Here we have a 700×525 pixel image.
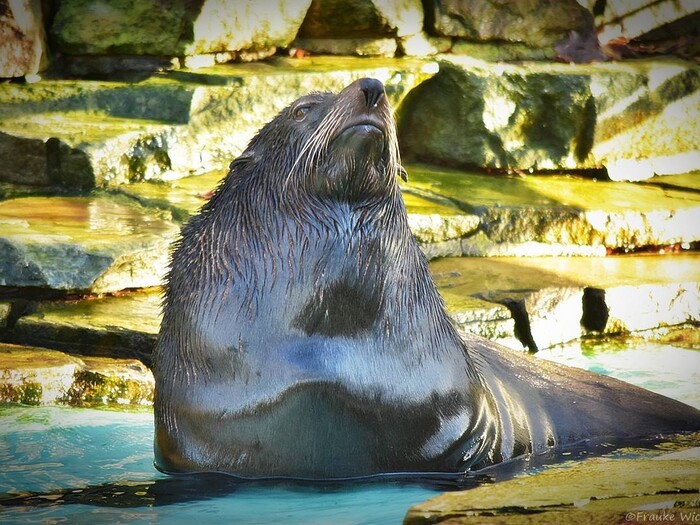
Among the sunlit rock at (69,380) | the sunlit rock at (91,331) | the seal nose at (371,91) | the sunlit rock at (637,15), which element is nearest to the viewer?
the seal nose at (371,91)

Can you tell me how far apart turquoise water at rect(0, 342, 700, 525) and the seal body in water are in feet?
0.44

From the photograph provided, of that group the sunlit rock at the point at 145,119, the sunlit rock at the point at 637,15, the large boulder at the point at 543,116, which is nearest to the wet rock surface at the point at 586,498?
the sunlit rock at the point at 145,119

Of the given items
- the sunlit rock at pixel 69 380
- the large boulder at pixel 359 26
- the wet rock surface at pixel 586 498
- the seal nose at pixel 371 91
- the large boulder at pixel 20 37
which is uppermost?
the large boulder at pixel 359 26

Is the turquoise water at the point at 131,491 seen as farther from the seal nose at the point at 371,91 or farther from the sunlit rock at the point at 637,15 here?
the sunlit rock at the point at 637,15

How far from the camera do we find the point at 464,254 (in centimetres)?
938

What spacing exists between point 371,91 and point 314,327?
0.96 meters

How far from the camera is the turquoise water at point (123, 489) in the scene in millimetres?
4293

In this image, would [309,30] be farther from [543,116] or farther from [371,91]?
[371,91]

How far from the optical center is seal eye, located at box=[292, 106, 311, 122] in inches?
191

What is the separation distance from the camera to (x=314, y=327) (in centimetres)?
464

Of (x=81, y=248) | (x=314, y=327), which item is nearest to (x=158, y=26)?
(x=81, y=248)

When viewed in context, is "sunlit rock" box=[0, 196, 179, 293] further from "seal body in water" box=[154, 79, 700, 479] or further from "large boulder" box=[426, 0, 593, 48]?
"large boulder" box=[426, 0, 593, 48]

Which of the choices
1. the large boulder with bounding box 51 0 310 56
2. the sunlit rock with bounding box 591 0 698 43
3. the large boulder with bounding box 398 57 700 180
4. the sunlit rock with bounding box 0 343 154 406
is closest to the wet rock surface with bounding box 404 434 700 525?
the sunlit rock with bounding box 0 343 154 406

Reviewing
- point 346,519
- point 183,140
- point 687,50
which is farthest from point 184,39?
point 346,519
